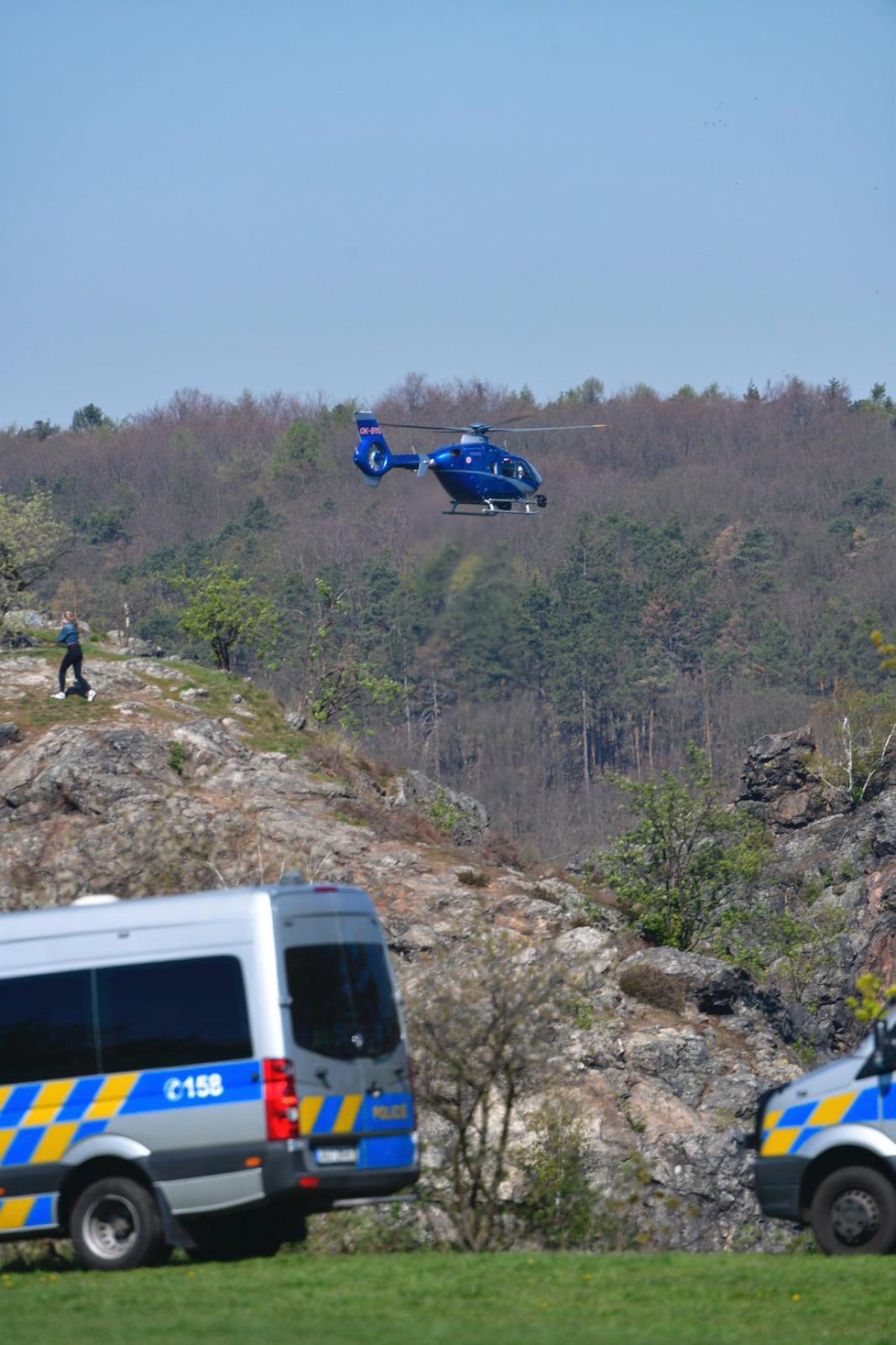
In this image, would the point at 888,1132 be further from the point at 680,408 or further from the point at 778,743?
the point at 680,408

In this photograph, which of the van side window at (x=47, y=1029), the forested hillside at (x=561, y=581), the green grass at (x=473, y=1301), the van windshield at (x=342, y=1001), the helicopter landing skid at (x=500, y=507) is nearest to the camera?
the green grass at (x=473, y=1301)

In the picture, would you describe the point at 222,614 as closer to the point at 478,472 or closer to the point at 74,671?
the point at 478,472

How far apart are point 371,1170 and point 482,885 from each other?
73.0 feet

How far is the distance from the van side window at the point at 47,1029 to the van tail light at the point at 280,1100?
4.84 feet

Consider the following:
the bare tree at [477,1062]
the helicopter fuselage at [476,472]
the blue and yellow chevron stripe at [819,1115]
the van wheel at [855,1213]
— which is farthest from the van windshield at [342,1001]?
the helicopter fuselage at [476,472]

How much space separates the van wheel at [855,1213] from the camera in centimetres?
1405

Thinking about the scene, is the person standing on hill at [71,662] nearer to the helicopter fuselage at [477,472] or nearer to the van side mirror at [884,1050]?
the helicopter fuselage at [477,472]

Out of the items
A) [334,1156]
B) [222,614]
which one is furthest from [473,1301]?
[222,614]

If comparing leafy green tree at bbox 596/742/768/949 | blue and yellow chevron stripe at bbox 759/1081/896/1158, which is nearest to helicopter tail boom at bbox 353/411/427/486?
leafy green tree at bbox 596/742/768/949

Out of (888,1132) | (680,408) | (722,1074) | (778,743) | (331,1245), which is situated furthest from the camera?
(680,408)

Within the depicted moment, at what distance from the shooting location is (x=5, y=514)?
163 ft

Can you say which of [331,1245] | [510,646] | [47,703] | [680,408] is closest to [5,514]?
[47,703]

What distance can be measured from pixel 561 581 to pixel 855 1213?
113m

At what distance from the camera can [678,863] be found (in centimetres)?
4403
